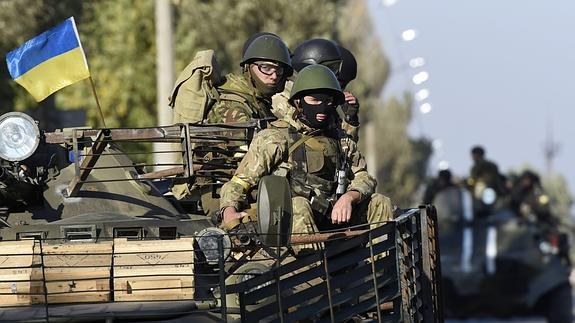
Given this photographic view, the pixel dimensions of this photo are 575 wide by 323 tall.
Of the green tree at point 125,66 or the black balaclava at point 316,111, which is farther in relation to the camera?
the green tree at point 125,66

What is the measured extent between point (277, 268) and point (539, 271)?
586 inches

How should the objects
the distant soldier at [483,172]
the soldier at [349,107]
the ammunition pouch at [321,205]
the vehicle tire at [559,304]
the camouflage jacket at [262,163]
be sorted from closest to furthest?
the camouflage jacket at [262,163]
the ammunition pouch at [321,205]
the soldier at [349,107]
the vehicle tire at [559,304]
the distant soldier at [483,172]

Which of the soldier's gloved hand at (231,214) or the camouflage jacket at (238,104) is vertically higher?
the camouflage jacket at (238,104)

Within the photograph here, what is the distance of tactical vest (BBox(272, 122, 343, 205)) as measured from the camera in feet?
36.3

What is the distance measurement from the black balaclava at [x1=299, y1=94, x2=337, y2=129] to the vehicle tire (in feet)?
40.3

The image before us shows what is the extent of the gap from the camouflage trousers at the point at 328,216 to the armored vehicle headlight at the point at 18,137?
5.73 feet

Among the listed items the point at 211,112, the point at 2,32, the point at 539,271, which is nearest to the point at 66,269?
the point at 211,112

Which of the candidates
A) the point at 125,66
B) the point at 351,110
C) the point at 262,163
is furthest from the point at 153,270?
the point at 125,66

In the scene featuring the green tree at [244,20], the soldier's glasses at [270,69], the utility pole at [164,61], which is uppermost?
the green tree at [244,20]

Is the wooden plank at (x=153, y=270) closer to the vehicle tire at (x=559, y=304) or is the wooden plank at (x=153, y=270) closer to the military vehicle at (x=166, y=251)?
the military vehicle at (x=166, y=251)

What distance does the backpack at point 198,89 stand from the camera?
1302 cm

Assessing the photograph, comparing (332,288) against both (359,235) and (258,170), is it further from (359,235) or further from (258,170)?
(258,170)

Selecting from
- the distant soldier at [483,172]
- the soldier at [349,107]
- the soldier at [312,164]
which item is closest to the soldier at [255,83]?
the soldier at [349,107]

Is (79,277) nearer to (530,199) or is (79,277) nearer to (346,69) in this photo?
(346,69)
